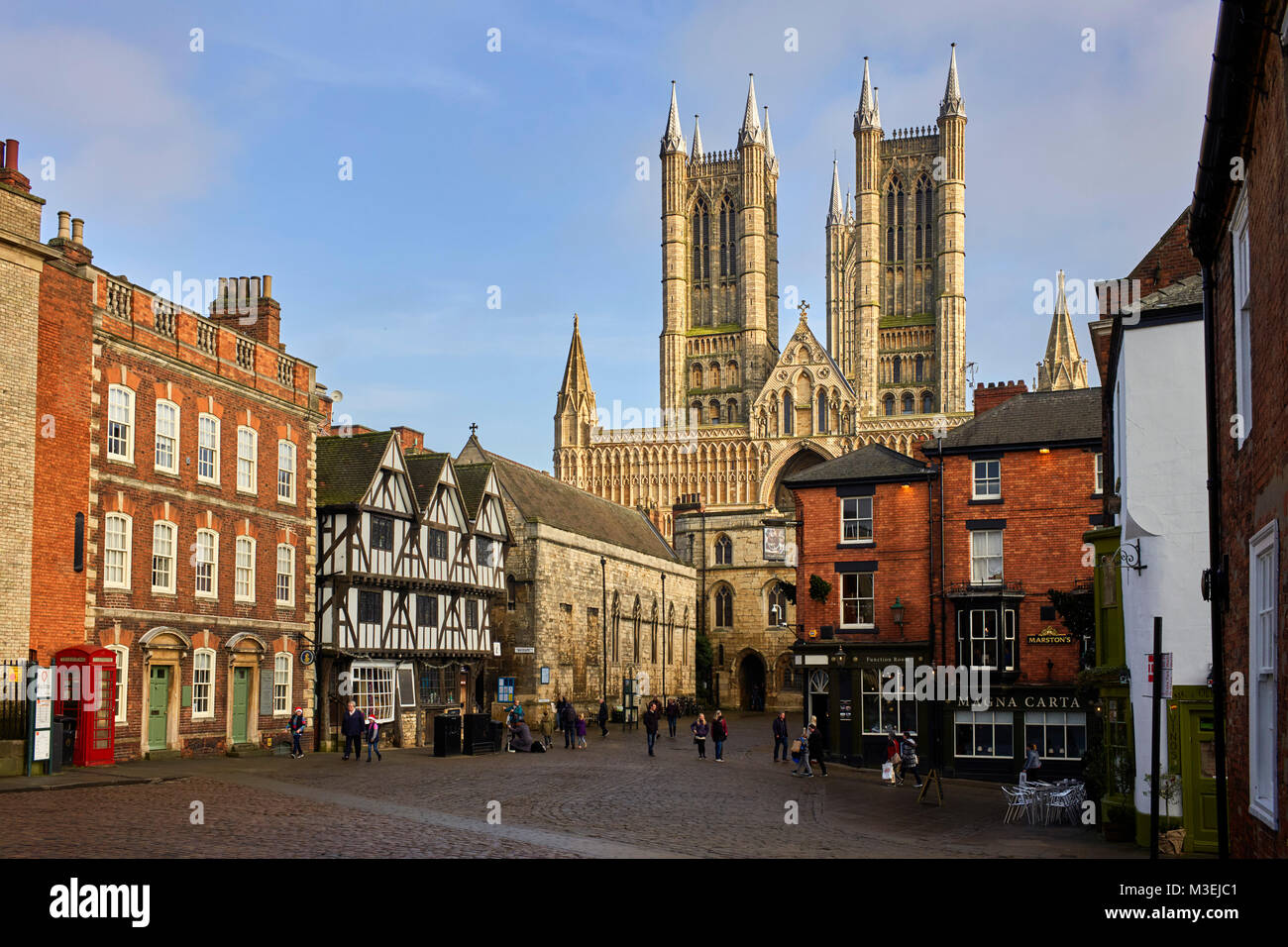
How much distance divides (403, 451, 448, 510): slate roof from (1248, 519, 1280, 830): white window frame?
3511 cm

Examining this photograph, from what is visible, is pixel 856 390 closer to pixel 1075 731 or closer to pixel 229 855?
pixel 1075 731

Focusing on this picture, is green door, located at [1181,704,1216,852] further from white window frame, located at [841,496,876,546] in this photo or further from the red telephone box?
the red telephone box

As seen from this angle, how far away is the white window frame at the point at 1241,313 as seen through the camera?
10.8 metres

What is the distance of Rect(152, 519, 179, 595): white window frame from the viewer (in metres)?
30.8

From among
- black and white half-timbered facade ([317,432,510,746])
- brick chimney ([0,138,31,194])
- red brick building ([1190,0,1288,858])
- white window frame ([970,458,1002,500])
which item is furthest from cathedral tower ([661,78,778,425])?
red brick building ([1190,0,1288,858])

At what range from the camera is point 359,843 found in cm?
1619

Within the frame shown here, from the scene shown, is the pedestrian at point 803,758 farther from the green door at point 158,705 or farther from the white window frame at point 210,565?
the green door at point 158,705

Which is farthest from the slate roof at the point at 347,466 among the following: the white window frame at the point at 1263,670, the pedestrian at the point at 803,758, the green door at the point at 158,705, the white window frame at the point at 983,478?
the white window frame at the point at 1263,670

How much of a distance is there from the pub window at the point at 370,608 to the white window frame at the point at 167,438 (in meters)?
9.75

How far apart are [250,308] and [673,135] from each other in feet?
327

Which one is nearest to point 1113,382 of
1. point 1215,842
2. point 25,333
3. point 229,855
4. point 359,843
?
point 1215,842

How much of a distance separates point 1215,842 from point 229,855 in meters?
13.0

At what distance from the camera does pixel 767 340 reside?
127375mm

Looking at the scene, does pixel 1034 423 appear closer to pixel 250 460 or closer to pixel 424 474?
pixel 424 474
